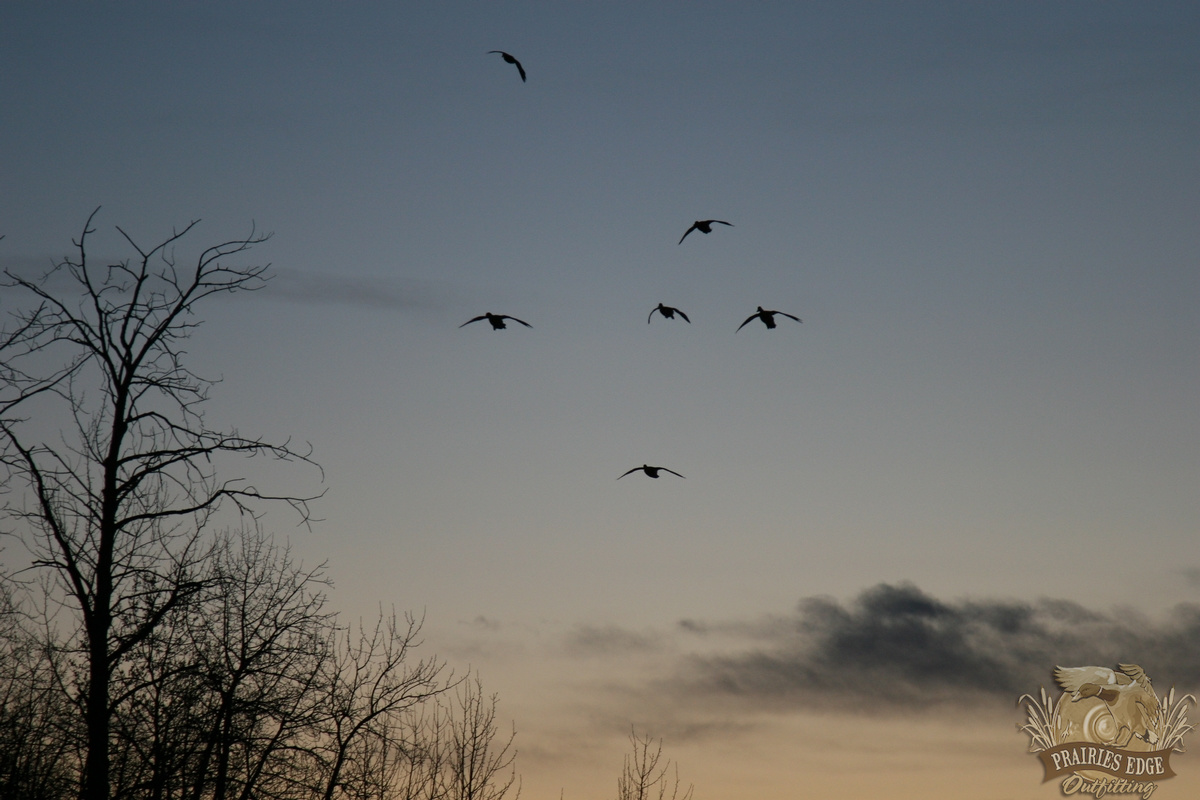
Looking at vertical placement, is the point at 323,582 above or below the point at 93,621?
above

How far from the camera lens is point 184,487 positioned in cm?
1352

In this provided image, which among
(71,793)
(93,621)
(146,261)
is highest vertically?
(146,261)

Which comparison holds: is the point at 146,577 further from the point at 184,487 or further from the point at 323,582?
the point at 323,582

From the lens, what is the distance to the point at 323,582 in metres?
17.4

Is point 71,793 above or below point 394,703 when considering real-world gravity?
below

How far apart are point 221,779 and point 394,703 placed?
5.48 metres

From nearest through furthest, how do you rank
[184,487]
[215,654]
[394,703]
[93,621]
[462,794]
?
[93,621]
[184,487]
[215,654]
[394,703]
[462,794]

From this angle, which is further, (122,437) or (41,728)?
(41,728)

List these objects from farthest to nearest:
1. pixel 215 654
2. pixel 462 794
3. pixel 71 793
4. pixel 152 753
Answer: pixel 462 794 < pixel 215 654 < pixel 71 793 < pixel 152 753

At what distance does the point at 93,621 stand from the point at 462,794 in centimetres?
1322

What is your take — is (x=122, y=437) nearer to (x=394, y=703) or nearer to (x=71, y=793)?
(x=71, y=793)

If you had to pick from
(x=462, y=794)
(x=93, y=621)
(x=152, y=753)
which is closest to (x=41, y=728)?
(x=152, y=753)

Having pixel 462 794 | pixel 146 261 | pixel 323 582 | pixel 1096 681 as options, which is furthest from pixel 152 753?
pixel 1096 681

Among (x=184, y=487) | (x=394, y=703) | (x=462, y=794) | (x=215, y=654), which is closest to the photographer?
(x=184, y=487)
